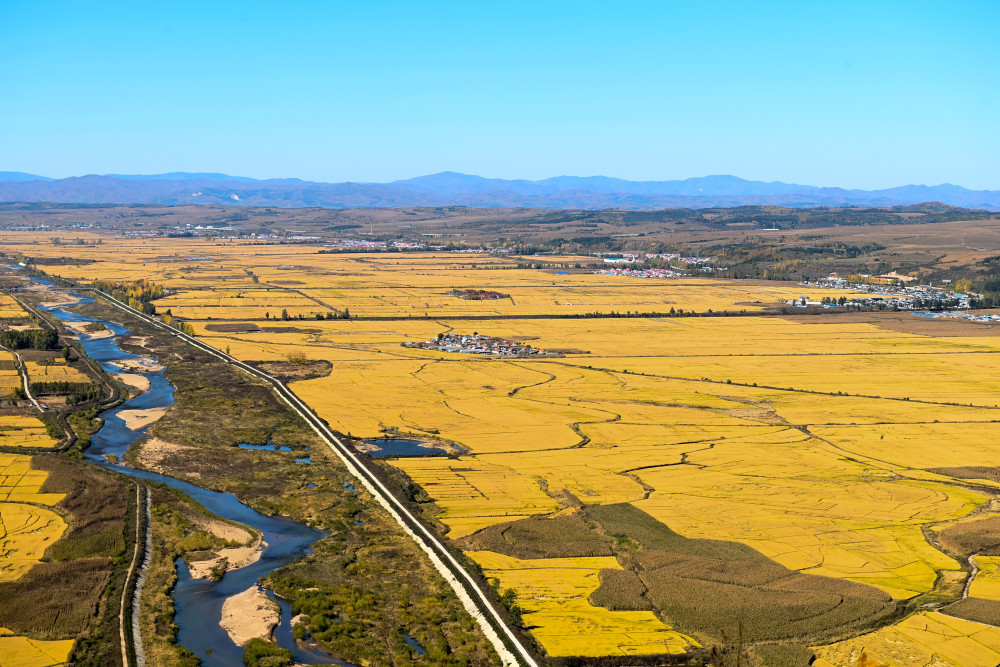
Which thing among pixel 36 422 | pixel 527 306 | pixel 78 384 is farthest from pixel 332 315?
pixel 36 422

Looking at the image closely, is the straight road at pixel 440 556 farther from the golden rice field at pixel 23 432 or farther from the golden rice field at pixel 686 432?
the golden rice field at pixel 23 432

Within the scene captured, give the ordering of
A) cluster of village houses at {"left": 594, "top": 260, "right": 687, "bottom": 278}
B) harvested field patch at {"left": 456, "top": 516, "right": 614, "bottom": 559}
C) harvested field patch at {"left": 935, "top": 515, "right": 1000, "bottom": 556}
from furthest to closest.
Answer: cluster of village houses at {"left": 594, "top": 260, "right": 687, "bottom": 278} < harvested field patch at {"left": 935, "top": 515, "right": 1000, "bottom": 556} < harvested field patch at {"left": 456, "top": 516, "right": 614, "bottom": 559}

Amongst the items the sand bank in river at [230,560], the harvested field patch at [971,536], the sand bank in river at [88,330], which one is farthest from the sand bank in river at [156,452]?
the sand bank in river at [88,330]

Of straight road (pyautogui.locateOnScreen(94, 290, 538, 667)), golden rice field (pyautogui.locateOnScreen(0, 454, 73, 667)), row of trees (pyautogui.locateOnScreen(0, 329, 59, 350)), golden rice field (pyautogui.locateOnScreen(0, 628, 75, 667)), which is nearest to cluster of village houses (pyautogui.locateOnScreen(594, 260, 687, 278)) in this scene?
row of trees (pyautogui.locateOnScreen(0, 329, 59, 350))

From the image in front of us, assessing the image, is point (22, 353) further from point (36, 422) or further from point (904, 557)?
point (904, 557)

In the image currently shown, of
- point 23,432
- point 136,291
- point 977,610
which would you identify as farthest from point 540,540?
point 136,291

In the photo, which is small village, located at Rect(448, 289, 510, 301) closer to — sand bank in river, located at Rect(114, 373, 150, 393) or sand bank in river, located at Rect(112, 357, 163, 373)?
sand bank in river, located at Rect(112, 357, 163, 373)
